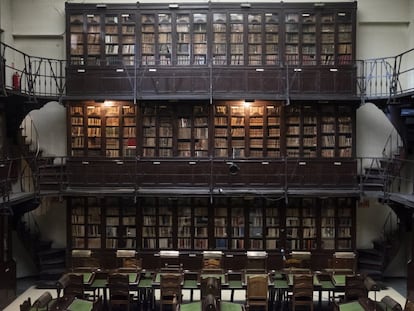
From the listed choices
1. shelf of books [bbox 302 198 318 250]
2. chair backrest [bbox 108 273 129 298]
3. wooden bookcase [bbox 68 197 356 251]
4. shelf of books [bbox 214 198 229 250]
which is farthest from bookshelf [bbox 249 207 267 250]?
chair backrest [bbox 108 273 129 298]

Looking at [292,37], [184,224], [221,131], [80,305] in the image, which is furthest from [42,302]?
[292,37]

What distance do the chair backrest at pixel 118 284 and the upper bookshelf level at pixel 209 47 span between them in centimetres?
393

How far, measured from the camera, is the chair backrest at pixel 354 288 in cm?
924

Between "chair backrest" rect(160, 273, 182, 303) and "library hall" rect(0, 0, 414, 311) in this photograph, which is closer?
"chair backrest" rect(160, 273, 182, 303)

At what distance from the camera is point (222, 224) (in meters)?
12.1

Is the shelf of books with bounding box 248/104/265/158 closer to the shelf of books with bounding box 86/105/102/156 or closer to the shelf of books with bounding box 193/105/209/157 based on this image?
the shelf of books with bounding box 193/105/209/157

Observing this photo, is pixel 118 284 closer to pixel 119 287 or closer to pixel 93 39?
pixel 119 287

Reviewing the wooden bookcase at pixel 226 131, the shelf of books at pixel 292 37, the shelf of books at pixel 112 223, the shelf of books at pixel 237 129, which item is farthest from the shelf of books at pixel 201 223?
the shelf of books at pixel 292 37

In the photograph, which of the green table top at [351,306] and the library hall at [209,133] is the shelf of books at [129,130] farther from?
the green table top at [351,306]

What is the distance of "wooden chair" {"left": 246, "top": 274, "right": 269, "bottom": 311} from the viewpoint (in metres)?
9.20

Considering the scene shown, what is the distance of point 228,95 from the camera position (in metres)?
11.6

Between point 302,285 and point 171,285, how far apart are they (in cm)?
207

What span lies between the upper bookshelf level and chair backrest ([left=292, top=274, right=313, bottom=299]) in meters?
4.05

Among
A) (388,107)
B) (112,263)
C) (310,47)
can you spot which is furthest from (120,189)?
(388,107)
